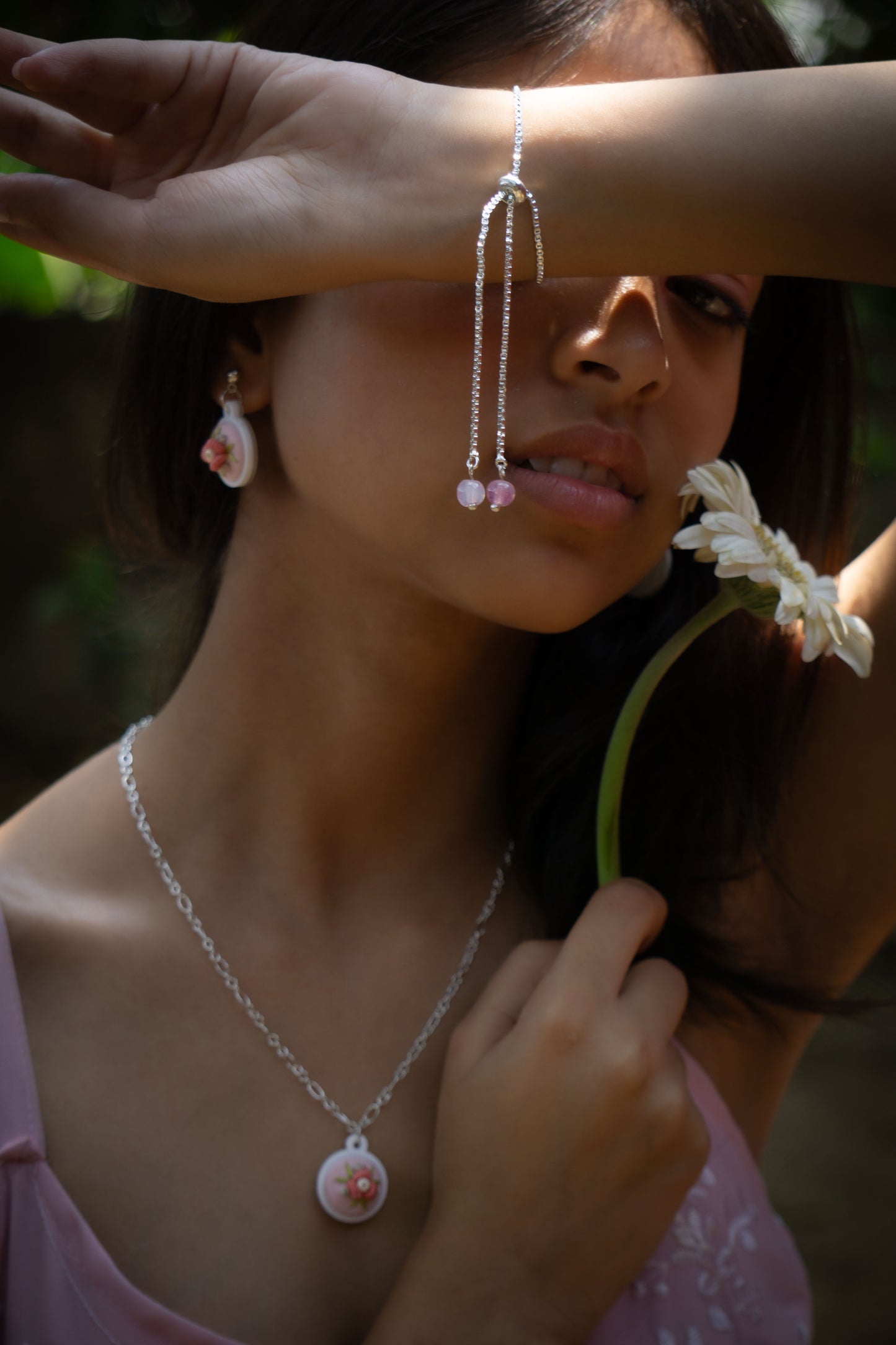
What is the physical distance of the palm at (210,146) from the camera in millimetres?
1093

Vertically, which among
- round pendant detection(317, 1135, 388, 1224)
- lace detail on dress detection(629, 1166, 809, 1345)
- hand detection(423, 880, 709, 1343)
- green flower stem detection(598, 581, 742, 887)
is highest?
green flower stem detection(598, 581, 742, 887)

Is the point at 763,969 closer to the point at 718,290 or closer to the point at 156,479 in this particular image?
the point at 718,290

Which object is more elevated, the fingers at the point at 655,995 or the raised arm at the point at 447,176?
the raised arm at the point at 447,176

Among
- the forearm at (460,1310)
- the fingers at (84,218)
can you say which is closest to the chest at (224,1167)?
the forearm at (460,1310)

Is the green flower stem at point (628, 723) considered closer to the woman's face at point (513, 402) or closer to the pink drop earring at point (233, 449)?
the woman's face at point (513, 402)

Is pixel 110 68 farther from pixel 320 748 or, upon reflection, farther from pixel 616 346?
pixel 320 748

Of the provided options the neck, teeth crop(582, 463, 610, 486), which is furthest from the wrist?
the neck

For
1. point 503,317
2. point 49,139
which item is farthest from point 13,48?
point 503,317

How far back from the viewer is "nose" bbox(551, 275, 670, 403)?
1.26 meters

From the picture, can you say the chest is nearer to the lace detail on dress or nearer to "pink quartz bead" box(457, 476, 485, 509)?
the lace detail on dress

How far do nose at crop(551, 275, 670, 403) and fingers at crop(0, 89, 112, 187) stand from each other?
0.52m

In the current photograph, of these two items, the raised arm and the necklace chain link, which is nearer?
the raised arm

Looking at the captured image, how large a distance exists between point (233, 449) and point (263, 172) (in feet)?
1.57

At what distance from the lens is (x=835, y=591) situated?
4.04 feet
